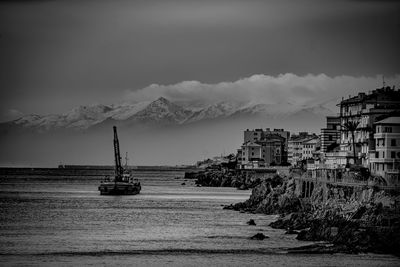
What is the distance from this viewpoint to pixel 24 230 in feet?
256

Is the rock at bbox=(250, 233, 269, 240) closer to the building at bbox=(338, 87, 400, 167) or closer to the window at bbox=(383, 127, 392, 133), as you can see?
the window at bbox=(383, 127, 392, 133)

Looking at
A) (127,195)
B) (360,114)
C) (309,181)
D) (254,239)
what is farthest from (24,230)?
(127,195)

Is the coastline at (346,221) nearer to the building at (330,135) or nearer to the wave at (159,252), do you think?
the wave at (159,252)

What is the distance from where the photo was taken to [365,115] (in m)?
108

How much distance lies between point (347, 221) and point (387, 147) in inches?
1122

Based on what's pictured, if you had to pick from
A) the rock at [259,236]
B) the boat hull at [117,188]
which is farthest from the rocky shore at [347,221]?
the boat hull at [117,188]

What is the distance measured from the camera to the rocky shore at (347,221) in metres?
57.6

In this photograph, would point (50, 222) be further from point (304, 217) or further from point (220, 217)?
point (304, 217)

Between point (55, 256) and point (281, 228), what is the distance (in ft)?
79.5

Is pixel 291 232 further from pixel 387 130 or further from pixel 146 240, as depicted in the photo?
pixel 387 130

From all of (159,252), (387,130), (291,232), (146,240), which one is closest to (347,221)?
(291,232)

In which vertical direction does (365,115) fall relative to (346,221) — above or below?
above

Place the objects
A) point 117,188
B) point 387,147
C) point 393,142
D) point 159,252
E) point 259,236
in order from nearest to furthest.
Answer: point 159,252, point 259,236, point 393,142, point 387,147, point 117,188

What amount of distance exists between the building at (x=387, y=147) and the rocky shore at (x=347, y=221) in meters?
6.85
